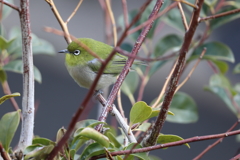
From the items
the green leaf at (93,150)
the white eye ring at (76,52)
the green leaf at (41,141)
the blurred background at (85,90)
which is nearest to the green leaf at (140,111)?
the green leaf at (93,150)

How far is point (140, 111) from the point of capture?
136 centimetres

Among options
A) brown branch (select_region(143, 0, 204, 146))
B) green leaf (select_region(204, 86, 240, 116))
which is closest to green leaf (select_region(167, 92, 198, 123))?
green leaf (select_region(204, 86, 240, 116))

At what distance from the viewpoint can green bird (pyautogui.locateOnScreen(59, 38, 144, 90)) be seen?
284 cm

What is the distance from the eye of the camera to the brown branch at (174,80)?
1035 mm

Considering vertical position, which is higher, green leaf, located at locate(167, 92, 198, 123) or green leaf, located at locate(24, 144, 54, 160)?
green leaf, located at locate(24, 144, 54, 160)

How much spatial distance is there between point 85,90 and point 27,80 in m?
4.01

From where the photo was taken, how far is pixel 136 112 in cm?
137

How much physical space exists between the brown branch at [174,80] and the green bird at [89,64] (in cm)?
151

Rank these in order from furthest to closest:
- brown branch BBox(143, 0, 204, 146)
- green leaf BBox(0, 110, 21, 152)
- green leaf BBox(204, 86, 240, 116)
→ green leaf BBox(204, 86, 240, 116) → green leaf BBox(0, 110, 21, 152) → brown branch BBox(143, 0, 204, 146)

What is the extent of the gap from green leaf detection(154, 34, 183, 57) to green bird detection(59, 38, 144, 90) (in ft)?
0.68

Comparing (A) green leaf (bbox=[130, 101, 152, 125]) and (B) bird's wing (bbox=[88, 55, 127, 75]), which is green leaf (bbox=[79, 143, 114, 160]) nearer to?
(A) green leaf (bbox=[130, 101, 152, 125])

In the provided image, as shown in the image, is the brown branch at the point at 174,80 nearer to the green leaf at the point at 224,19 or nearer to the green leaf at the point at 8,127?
the green leaf at the point at 8,127

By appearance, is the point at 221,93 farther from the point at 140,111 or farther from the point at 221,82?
the point at 140,111

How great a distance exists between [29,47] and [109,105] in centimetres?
48
